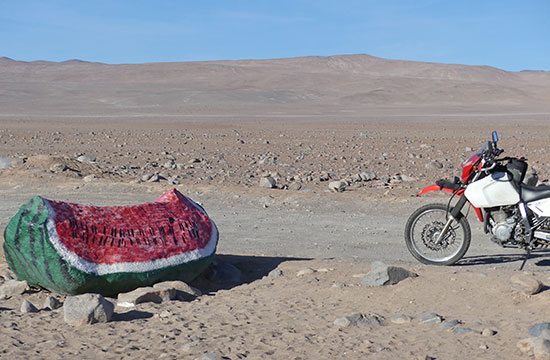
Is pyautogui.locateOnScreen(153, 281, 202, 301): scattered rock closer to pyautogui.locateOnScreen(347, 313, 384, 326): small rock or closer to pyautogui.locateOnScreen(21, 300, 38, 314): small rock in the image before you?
pyautogui.locateOnScreen(21, 300, 38, 314): small rock

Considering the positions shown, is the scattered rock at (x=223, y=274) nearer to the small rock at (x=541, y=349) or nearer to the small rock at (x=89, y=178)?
the small rock at (x=541, y=349)

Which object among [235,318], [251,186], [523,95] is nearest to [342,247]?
[235,318]

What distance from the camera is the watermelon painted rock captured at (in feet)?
20.9

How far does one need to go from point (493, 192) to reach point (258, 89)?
87.3 metres

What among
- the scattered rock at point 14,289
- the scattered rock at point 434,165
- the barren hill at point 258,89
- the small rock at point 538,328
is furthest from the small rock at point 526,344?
the barren hill at point 258,89

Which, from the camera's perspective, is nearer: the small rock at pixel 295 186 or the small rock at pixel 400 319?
the small rock at pixel 400 319

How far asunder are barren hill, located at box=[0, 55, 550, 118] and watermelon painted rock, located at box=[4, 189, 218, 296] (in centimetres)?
4815

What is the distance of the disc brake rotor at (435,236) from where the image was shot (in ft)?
25.3

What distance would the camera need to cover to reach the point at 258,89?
308 feet

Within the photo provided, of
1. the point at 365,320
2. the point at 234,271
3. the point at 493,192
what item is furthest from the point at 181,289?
the point at 493,192

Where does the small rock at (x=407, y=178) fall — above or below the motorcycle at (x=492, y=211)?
below

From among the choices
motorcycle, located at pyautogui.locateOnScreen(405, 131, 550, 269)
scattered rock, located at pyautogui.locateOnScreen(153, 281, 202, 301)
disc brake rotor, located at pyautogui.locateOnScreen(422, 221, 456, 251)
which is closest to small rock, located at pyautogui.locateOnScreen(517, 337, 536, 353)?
motorcycle, located at pyautogui.locateOnScreen(405, 131, 550, 269)

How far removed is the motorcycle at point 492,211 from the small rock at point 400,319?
1.91 metres

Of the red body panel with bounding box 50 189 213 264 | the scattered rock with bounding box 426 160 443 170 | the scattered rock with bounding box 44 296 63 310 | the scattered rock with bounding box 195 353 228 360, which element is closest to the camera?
the scattered rock with bounding box 195 353 228 360
